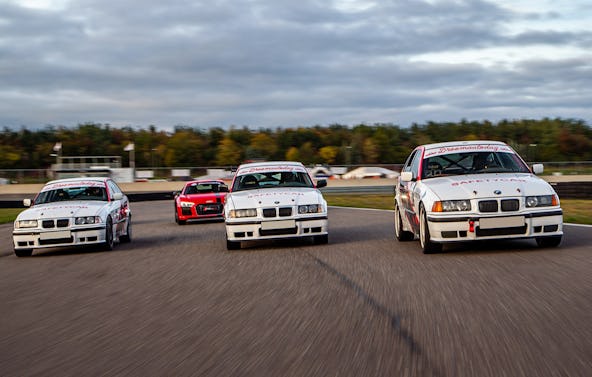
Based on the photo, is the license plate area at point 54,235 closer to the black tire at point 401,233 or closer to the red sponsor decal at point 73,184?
the red sponsor decal at point 73,184

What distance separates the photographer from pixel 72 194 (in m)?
14.7

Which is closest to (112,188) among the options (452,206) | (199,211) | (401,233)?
(199,211)

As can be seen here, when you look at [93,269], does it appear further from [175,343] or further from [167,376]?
[167,376]

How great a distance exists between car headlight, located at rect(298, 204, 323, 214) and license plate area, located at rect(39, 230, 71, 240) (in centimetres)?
386

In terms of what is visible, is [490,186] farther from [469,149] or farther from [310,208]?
[310,208]

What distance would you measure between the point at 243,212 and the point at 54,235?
10.5ft

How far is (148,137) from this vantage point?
132m

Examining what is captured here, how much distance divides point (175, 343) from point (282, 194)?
731 centimetres

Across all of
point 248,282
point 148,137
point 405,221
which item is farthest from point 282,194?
point 148,137

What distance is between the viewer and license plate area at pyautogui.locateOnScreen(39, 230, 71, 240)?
12.9 m

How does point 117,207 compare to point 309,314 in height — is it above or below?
above

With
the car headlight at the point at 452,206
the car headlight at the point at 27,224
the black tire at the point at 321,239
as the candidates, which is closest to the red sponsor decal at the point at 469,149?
the car headlight at the point at 452,206

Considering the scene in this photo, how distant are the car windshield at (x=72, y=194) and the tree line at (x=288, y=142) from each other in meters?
87.4

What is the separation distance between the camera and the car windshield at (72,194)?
1449 cm
